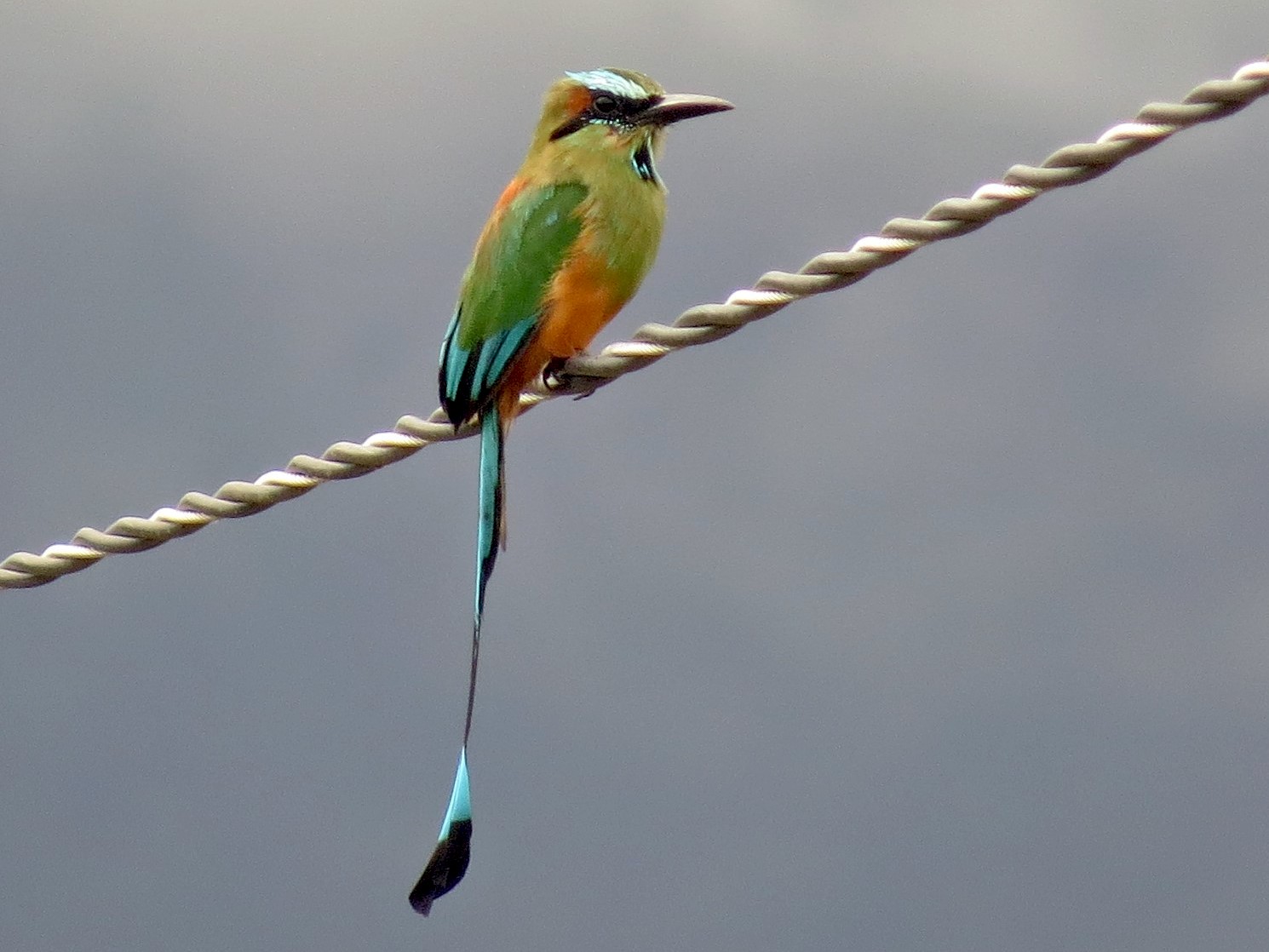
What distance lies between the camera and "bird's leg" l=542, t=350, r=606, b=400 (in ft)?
12.9

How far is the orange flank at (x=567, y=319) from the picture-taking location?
4016 mm

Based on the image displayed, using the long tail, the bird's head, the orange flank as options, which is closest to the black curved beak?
the bird's head

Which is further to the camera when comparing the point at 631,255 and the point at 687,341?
the point at 631,255

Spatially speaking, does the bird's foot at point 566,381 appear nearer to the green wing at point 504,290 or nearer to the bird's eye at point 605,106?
the green wing at point 504,290

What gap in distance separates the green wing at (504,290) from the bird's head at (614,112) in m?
0.22

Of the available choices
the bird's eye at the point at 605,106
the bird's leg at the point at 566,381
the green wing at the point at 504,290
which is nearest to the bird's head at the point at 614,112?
the bird's eye at the point at 605,106

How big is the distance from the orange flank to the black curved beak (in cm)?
51

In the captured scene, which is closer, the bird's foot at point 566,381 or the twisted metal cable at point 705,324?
the twisted metal cable at point 705,324

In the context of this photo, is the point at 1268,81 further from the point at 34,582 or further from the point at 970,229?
the point at 34,582

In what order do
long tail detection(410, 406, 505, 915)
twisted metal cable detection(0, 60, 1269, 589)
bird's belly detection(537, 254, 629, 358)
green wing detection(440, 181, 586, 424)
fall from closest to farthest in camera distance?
twisted metal cable detection(0, 60, 1269, 589) → long tail detection(410, 406, 505, 915) → green wing detection(440, 181, 586, 424) → bird's belly detection(537, 254, 629, 358)

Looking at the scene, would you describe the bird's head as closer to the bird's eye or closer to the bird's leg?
the bird's eye

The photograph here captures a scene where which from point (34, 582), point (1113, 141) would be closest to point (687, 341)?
point (1113, 141)

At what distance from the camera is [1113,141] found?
2523 millimetres

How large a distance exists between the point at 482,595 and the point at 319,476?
0.53m
